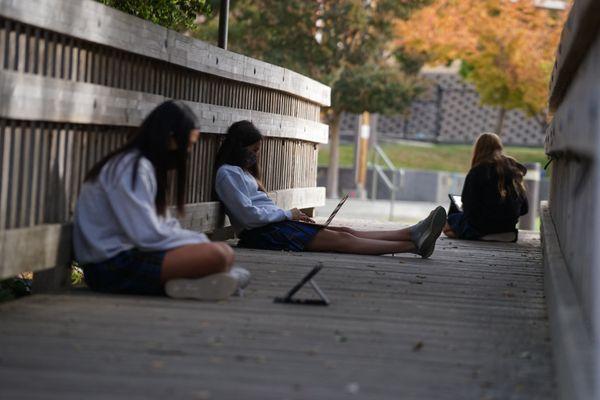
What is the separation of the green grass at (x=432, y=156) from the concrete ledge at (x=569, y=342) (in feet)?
90.4

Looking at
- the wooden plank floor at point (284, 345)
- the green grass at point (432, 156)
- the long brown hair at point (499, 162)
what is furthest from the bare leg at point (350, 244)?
the green grass at point (432, 156)

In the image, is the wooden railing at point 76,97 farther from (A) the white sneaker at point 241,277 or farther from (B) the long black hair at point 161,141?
(A) the white sneaker at point 241,277

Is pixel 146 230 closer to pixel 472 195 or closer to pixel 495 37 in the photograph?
pixel 472 195

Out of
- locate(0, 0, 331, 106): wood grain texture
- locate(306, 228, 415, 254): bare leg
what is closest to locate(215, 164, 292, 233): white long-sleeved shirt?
locate(306, 228, 415, 254): bare leg

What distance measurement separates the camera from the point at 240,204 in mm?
9312

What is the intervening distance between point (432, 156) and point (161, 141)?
29.2m

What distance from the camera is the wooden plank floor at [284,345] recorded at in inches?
171

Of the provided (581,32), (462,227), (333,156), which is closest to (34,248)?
(581,32)

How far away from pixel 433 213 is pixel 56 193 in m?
3.68

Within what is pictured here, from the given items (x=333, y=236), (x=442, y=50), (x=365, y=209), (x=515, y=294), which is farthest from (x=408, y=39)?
(x=515, y=294)

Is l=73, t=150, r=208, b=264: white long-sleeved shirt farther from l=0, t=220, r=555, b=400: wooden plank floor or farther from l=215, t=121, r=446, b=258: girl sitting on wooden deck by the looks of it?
l=215, t=121, r=446, b=258: girl sitting on wooden deck

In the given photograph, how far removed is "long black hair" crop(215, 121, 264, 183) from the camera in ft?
30.6

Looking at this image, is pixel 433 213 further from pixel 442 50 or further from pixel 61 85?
pixel 442 50

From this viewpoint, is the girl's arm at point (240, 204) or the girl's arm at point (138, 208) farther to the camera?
the girl's arm at point (240, 204)
